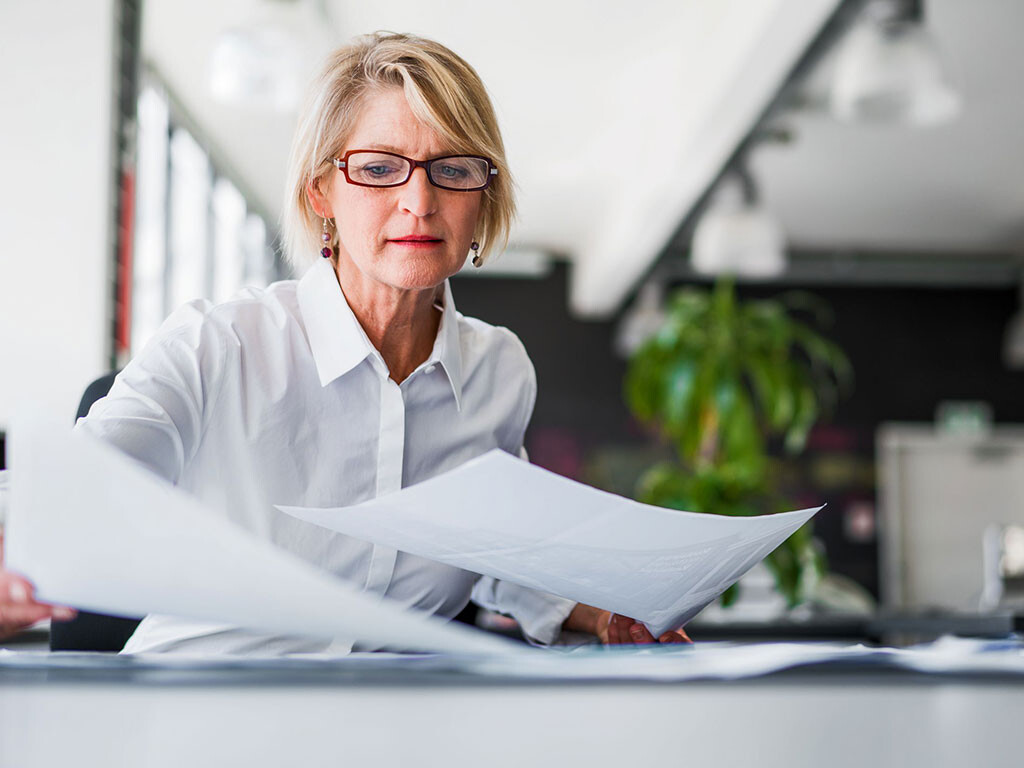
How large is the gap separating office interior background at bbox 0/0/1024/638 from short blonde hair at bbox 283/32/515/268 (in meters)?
0.11

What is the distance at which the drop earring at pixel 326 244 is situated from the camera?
1.16 metres

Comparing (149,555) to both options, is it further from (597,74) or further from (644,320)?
(644,320)

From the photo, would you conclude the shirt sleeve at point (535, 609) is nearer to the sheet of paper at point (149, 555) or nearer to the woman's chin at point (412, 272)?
the woman's chin at point (412, 272)

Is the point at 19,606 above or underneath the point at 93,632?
above

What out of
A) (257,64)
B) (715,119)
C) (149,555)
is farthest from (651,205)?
(149,555)

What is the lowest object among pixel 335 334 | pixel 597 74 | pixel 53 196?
pixel 335 334

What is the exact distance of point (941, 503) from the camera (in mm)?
9375

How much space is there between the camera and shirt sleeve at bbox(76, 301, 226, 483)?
82 cm

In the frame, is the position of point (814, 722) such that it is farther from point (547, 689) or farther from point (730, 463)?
point (730, 463)

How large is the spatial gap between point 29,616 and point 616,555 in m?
0.31

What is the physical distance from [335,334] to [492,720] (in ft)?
2.37

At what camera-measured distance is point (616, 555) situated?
0.59m

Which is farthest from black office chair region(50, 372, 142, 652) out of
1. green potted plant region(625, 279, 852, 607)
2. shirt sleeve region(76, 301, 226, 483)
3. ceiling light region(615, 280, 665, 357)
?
ceiling light region(615, 280, 665, 357)

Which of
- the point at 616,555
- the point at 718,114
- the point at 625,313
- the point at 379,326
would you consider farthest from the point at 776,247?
the point at 616,555
